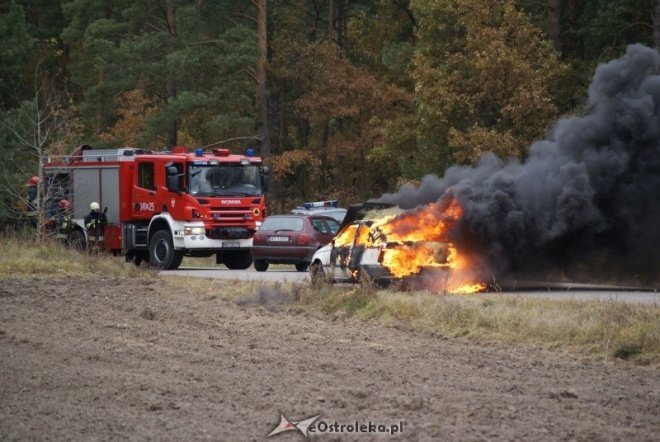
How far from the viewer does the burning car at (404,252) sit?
2059 cm

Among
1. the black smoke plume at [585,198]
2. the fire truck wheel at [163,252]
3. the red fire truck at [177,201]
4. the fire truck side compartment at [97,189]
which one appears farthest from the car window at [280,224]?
the black smoke plume at [585,198]

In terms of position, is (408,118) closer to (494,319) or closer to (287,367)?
(494,319)

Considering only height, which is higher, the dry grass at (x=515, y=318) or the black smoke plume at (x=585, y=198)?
the black smoke plume at (x=585, y=198)

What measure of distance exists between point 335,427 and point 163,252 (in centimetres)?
2022

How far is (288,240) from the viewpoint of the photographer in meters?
28.7

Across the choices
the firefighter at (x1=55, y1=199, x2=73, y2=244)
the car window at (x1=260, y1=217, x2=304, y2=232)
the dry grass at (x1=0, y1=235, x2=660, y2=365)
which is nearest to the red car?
the car window at (x1=260, y1=217, x2=304, y2=232)

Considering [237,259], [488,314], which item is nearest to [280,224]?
[237,259]

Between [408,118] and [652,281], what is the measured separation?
21728 mm

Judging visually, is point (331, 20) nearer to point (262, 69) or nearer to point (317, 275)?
point (262, 69)

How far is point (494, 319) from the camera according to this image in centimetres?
1577

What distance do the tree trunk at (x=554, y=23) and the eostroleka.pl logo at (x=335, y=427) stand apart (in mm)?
33224

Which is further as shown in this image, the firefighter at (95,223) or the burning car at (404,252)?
the firefighter at (95,223)

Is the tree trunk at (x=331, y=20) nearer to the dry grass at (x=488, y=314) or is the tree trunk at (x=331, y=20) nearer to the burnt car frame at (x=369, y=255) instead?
the dry grass at (x=488, y=314)

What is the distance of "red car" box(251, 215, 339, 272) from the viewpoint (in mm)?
28656
